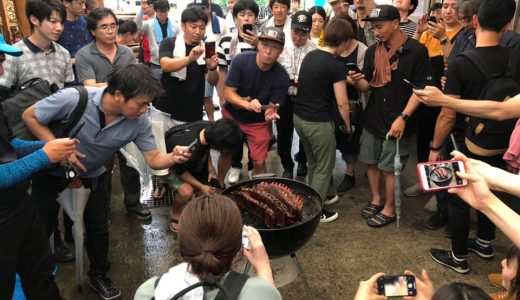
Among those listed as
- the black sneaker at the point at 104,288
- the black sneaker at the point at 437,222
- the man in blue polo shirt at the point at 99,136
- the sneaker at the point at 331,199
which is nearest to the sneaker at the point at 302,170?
the sneaker at the point at 331,199

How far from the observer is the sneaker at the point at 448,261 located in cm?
347

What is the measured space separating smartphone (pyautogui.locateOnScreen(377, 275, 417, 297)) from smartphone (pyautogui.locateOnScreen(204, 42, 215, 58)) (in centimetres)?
318

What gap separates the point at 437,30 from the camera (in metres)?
4.40

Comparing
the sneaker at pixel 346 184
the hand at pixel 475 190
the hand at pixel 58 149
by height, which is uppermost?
the hand at pixel 475 190

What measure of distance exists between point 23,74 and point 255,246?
2770 mm

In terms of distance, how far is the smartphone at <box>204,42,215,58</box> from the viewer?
4266mm

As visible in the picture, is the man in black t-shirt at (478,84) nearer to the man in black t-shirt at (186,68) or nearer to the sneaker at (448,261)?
the sneaker at (448,261)

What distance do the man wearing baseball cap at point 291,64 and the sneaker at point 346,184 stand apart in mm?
668

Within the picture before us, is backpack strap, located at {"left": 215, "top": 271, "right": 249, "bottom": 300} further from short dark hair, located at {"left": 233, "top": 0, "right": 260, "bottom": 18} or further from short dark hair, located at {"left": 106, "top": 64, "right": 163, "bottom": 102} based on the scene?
short dark hair, located at {"left": 233, "top": 0, "right": 260, "bottom": 18}

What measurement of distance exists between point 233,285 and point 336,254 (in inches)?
98.1

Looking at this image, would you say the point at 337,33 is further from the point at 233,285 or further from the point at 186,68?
the point at 233,285

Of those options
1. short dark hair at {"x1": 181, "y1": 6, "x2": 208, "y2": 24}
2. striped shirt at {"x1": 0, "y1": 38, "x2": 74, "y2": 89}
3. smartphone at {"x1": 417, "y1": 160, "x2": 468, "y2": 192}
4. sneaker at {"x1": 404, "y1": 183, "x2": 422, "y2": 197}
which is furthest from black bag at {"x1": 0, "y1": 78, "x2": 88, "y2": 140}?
sneaker at {"x1": 404, "y1": 183, "x2": 422, "y2": 197}

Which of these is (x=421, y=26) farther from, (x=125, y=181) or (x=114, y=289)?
(x=114, y=289)

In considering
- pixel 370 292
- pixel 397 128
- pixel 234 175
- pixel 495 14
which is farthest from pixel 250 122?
pixel 370 292
